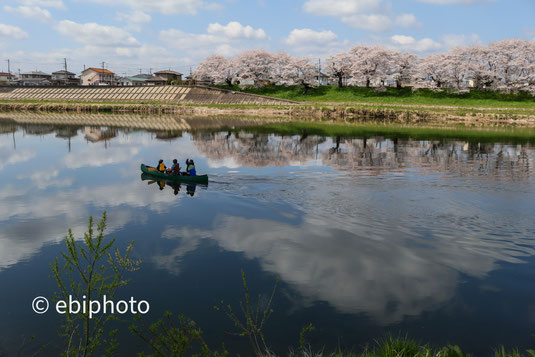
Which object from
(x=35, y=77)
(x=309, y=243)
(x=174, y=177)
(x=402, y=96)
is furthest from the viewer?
(x=35, y=77)

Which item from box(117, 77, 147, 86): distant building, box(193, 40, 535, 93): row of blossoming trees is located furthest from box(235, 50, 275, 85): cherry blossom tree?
box(117, 77, 147, 86): distant building

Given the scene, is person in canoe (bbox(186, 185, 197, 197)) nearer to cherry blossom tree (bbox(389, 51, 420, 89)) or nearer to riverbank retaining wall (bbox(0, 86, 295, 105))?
riverbank retaining wall (bbox(0, 86, 295, 105))

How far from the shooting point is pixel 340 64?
103812mm

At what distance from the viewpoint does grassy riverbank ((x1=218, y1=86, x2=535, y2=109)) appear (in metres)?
82.0

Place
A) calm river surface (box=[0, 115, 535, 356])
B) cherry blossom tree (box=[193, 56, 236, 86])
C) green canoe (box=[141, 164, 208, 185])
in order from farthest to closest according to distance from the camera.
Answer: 1. cherry blossom tree (box=[193, 56, 236, 86])
2. green canoe (box=[141, 164, 208, 185])
3. calm river surface (box=[0, 115, 535, 356])

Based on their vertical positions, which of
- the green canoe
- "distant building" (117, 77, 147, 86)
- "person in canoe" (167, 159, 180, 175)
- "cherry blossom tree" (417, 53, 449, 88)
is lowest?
the green canoe

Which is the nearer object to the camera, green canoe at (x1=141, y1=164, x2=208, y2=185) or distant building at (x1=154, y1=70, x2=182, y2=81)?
green canoe at (x1=141, y1=164, x2=208, y2=185)

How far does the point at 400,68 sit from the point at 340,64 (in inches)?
571

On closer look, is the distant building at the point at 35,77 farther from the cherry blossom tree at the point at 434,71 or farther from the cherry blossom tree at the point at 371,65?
the cherry blossom tree at the point at 434,71

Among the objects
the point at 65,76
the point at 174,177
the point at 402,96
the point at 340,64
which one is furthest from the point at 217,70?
the point at 174,177

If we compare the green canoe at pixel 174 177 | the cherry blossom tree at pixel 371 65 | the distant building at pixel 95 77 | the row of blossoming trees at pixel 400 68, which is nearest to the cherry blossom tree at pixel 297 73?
the row of blossoming trees at pixel 400 68

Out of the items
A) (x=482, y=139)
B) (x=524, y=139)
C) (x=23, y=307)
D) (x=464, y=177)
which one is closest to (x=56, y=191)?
(x=23, y=307)

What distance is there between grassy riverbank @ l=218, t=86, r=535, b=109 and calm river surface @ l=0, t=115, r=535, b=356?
57916 mm

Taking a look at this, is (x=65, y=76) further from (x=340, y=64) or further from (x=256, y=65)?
(x=340, y=64)
